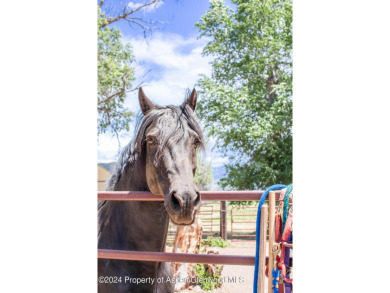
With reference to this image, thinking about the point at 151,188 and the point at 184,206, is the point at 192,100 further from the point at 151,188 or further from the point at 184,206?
the point at 184,206

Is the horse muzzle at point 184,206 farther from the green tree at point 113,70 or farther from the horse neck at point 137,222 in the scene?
the green tree at point 113,70

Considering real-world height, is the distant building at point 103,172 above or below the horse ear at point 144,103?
below

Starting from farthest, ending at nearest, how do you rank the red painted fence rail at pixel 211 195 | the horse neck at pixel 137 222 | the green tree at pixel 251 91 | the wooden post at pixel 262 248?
the green tree at pixel 251 91 → the horse neck at pixel 137 222 → the red painted fence rail at pixel 211 195 → the wooden post at pixel 262 248

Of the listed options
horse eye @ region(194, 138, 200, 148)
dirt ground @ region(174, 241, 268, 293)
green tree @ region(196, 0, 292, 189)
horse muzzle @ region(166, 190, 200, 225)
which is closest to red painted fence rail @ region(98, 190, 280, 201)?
horse muzzle @ region(166, 190, 200, 225)

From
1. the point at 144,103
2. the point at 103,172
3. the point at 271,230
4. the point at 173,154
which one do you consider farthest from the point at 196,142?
the point at 103,172

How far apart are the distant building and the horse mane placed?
0.16ft

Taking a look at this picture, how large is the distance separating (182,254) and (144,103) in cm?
80

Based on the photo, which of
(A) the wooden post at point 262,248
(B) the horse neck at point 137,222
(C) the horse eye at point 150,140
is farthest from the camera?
(B) the horse neck at point 137,222

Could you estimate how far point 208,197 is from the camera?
1.38m

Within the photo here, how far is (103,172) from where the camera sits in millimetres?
1787

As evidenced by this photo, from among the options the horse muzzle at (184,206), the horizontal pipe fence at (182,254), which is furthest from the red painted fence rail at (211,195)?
the horse muzzle at (184,206)

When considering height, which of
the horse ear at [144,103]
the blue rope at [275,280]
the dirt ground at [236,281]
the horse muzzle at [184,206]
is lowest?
the dirt ground at [236,281]

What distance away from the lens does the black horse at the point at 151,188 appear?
1.32 m

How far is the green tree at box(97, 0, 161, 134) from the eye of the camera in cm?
176
